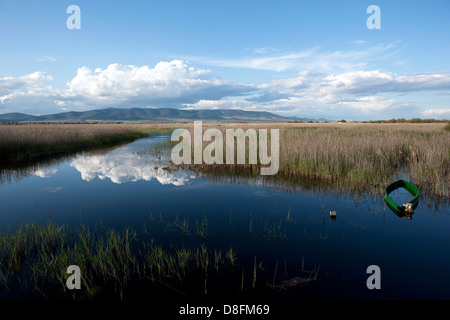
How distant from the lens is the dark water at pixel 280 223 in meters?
4.73

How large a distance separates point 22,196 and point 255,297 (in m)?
10.5

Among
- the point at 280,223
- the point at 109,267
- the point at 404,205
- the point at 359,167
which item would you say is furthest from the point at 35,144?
the point at 404,205

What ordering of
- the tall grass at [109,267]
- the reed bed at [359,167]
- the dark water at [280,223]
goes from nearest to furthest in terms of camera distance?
the tall grass at [109,267] → the dark water at [280,223] → the reed bed at [359,167]

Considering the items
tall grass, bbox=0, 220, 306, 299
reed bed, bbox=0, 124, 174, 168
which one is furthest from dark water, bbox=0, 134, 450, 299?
reed bed, bbox=0, 124, 174, 168

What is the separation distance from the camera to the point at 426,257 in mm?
5496

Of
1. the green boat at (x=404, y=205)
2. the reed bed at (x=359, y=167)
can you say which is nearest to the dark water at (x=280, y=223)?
the green boat at (x=404, y=205)

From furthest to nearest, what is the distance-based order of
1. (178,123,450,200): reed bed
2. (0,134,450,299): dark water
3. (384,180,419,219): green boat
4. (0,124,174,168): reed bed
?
(0,124,174,168): reed bed, (178,123,450,200): reed bed, (384,180,419,219): green boat, (0,134,450,299): dark water

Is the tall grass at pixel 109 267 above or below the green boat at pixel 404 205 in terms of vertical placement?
below

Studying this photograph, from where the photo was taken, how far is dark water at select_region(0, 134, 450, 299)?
4.73 meters

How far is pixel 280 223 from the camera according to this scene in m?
7.14

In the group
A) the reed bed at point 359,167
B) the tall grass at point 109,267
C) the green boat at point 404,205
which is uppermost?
the reed bed at point 359,167

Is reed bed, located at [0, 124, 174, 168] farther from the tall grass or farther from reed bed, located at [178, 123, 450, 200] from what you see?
the tall grass

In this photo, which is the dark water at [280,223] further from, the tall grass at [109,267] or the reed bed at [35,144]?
the reed bed at [35,144]
